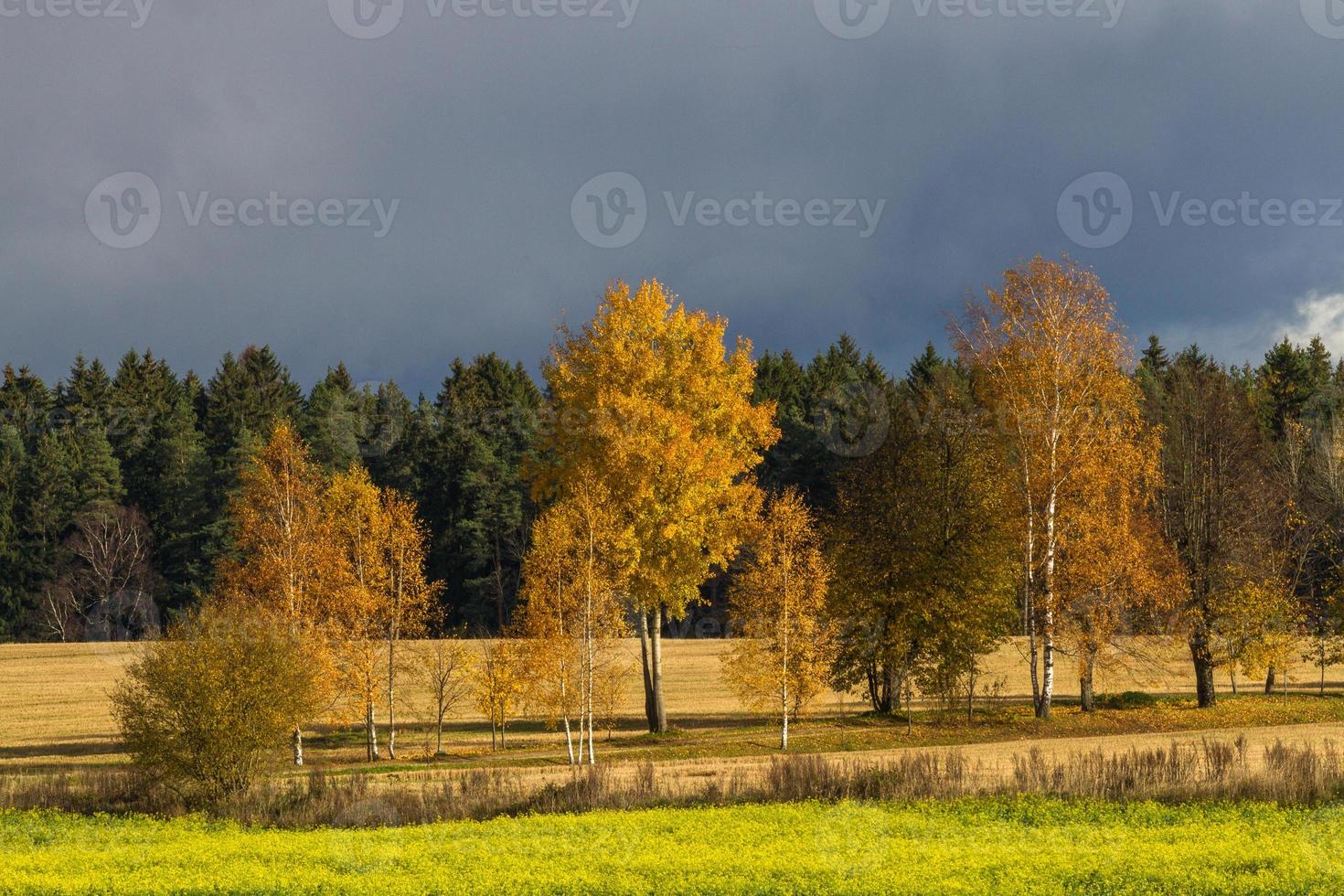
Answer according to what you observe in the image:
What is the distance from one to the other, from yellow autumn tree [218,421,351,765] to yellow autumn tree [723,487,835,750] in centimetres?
1562

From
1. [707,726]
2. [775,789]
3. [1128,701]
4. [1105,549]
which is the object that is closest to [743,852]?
[775,789]

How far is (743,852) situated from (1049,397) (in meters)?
29.7

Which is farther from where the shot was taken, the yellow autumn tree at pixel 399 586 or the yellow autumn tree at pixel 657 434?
the yellow autumn tree at pixel 399 586

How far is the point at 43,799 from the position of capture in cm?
3086

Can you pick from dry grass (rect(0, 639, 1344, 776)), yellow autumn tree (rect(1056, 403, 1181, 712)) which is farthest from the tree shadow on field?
yellow autumn tree (rect(1056, 403, 1181, 712))

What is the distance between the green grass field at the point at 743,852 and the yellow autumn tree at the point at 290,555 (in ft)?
55.3

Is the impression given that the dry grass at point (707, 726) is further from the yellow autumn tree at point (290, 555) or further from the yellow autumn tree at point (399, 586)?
the yellow autumn tree at point (290, 555)

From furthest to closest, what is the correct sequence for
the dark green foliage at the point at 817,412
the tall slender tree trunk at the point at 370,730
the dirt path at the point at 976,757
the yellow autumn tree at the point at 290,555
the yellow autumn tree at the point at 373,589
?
the dark green foliage at the point at 817,412 → the yellow autumn tree at the point at 290,555 → the yellow autumn tree at the point at 373,589 → the tall slender tree trunk at the point at 370,730 → the dirt path at the point at 976,757

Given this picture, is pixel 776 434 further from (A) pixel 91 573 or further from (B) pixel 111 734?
(A) pixel 91 573

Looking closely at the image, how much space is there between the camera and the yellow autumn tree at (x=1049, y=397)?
150ft

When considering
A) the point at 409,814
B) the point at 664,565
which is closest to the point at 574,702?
the point at 664,565

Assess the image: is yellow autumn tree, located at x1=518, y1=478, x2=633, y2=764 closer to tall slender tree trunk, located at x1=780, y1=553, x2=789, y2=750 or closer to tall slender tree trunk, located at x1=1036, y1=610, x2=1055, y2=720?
tall slender tree trunk, located at x1=780, y1=553, x2=789, y2=750

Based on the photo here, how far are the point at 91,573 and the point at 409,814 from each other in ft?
252

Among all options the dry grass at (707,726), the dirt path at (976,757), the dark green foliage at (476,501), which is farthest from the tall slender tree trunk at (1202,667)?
the dark green foliage at (476,501)
